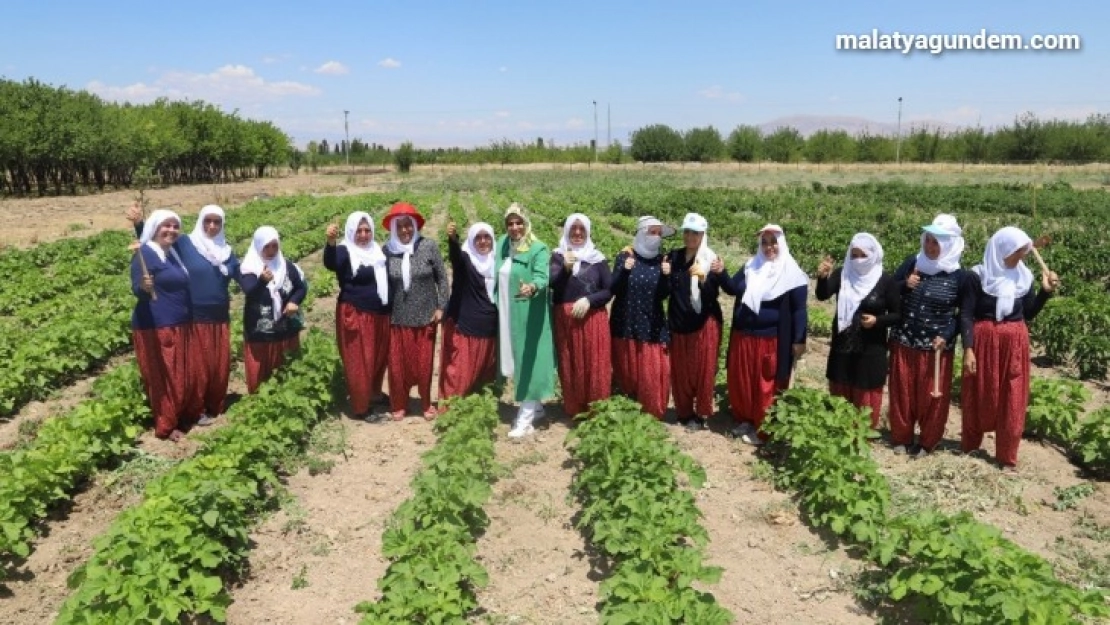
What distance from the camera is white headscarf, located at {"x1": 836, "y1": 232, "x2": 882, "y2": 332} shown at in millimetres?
5469

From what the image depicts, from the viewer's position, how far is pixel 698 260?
5.64m

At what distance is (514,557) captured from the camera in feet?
15.0

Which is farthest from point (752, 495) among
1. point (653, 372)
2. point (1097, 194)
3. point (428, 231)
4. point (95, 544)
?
point (1097, 194)

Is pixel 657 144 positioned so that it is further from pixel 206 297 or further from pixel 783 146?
pixel 206 297

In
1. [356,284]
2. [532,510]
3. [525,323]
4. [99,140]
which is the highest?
[99,140]

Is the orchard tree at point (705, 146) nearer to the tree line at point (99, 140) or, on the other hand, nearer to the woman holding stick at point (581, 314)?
the tree line at point (99, 140)

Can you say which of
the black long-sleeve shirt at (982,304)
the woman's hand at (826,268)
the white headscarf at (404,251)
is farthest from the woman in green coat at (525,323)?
the black long-sleeve shirt at (982,304)

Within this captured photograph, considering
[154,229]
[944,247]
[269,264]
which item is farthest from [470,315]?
[944,247]

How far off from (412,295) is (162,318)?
6.72 ft

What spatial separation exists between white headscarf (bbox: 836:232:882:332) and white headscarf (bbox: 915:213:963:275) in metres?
0.32

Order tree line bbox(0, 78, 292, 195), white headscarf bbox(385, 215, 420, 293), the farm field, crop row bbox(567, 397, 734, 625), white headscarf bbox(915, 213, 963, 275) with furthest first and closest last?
tree line bbox(0, 78, 292, 195), white headscarf bbox(385, 215, 420, 293), white headscarf bbox(915, 213, 963, 275), the farm field, crop row bbox(567, 397, 734, 625)

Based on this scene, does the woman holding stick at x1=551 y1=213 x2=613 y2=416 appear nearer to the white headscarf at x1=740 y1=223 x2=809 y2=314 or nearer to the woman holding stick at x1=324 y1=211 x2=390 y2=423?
the white headscarf at x1=740 y1=223 x2=809 y2=314

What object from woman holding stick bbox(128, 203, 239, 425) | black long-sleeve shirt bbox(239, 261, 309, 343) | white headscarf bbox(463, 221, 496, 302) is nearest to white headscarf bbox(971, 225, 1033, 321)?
white headscarf bbox(463, 221, 496, 302)

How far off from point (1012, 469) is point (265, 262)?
640 centimetres
